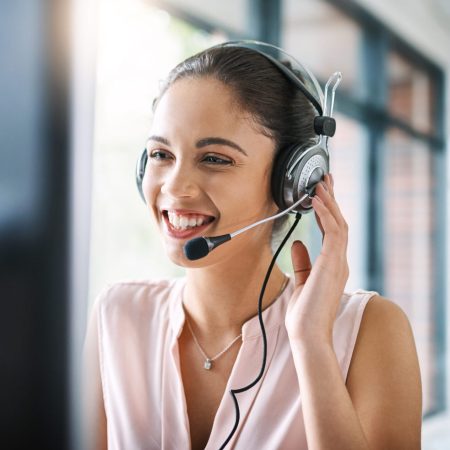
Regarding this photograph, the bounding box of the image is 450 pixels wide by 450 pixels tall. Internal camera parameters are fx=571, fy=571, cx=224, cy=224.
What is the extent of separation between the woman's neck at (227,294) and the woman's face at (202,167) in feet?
0.23

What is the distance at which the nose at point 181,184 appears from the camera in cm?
98

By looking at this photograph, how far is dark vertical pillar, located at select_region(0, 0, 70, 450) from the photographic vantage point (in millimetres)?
245

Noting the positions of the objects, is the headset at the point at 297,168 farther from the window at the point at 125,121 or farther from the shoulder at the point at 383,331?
the window at the point at 125,121

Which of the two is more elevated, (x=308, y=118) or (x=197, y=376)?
(x=308, y=118)

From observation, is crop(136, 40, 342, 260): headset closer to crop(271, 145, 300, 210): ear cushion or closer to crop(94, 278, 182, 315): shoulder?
crop(271, 145, 300, 210): ear cushion

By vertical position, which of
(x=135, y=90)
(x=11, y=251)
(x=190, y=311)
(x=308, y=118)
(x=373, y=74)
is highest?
(x=373, y=74)

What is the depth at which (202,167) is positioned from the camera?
1.00m

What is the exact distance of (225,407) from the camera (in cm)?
104

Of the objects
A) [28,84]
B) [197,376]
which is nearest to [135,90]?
[197,376]

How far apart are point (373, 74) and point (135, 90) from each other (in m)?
2.23

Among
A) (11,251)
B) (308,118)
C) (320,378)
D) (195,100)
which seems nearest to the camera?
(11,251)

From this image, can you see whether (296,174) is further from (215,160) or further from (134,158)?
(134,158)

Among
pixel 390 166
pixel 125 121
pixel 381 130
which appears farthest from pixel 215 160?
pixel 390 166

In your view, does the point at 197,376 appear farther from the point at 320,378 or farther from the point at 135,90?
the point at 135,90
